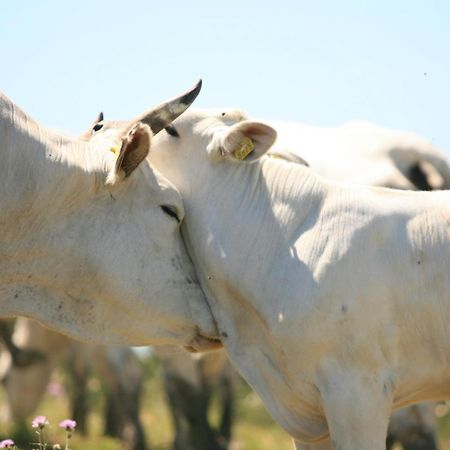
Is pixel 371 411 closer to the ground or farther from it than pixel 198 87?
closer to the ground

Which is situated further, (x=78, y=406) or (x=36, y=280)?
(x=78, y=406)

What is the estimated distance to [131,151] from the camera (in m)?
6.61

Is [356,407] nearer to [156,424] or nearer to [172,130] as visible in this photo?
[172,130]

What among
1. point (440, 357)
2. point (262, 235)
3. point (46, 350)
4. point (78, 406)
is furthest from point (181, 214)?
point (78, 406)

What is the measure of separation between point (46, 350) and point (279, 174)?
7646mm

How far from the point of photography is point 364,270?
256 inches

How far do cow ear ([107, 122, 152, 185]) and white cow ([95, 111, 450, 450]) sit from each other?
0.42 meters

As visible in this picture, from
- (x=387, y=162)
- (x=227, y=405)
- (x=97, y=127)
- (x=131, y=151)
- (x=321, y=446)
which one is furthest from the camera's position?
(x=227, y=405)

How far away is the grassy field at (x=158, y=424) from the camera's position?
44.9ft

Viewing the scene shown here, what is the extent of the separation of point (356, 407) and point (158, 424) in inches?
433

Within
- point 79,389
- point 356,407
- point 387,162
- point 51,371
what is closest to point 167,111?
point 356,407

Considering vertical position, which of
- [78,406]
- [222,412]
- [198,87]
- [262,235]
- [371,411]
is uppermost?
[198,87]

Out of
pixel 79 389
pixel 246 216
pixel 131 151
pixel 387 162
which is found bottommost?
pixel 79 389

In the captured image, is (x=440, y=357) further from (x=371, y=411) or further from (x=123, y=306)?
(x=123, y=306)
